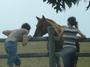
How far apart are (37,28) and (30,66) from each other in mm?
4281

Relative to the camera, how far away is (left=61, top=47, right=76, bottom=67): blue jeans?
1285 cm

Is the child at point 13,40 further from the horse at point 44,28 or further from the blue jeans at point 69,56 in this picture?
the blue jeans at point 69,56

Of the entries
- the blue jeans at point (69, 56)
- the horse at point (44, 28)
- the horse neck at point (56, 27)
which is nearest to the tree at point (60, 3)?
the horse at point (44, 28)

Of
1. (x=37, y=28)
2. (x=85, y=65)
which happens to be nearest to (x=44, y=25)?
(x=37, y=28)

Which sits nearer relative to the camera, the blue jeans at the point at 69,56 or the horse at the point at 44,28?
the blue jeans at the point at 69,56

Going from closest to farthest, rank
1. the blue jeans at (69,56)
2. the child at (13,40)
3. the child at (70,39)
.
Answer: the child at (70,39), the blue jeans at (69,56), the child at (13,40)

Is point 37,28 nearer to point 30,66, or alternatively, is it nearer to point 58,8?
point 30,66

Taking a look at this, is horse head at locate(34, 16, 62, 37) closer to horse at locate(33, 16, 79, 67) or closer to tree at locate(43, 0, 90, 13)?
horse at locate(33, 16, 79, 67)

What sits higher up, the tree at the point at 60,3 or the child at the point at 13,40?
the tree at the point at 60,3

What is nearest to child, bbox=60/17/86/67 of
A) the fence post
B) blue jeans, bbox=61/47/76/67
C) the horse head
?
blue jeans, bbox=61/47/76/67

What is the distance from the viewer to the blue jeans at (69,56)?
12852mm

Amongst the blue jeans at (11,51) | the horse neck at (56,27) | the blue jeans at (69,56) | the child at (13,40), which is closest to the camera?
the blue jeans at (69,56)

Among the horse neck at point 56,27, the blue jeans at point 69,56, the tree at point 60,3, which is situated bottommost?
the blue jeans at point 69,56

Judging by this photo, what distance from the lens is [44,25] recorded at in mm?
13805
